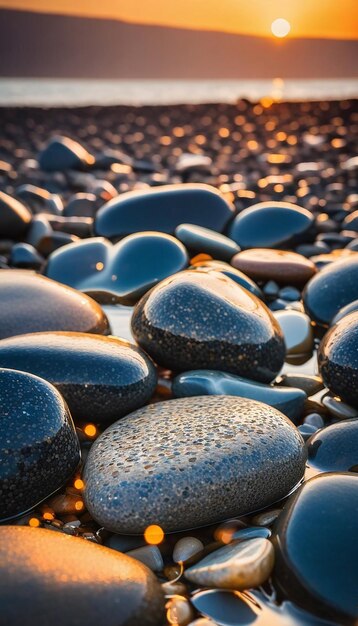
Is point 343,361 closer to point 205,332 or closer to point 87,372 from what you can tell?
point 205,332

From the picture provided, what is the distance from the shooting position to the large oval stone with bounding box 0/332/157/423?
2.40 m

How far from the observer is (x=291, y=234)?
15.5ft

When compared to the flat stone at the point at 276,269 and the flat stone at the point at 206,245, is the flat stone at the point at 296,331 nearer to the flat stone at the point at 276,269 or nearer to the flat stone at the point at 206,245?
the flat stone at the point at 276,269

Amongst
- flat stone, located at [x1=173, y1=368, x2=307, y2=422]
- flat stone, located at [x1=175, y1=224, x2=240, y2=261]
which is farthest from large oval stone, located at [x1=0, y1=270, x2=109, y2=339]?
flat stone, located at [x1=175, y1=224, x2=240, y2=261]

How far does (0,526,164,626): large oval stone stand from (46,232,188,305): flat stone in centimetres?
220

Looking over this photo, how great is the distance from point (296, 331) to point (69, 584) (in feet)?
6.79

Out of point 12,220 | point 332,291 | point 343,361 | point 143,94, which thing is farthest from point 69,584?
point 143,94

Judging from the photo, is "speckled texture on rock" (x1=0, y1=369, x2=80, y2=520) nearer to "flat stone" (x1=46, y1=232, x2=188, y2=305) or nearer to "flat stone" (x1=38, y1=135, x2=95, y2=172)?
"flat stone" (x1=46, y1=232, x2=188, y2=305)

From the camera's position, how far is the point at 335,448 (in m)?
2.23

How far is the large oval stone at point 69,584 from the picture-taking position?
1436mm

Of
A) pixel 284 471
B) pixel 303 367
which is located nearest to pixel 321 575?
pixel 284 471

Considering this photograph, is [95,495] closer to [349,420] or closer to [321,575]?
[321,575]

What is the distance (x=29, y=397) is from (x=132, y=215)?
2831mm

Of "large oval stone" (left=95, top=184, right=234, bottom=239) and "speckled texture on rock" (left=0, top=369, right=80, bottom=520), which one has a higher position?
"large oval stone" (left=95, top=184, right=234, bottom=239)
